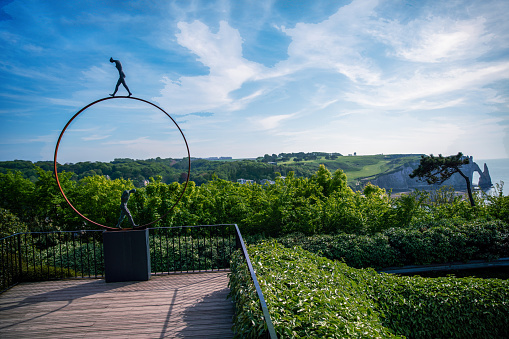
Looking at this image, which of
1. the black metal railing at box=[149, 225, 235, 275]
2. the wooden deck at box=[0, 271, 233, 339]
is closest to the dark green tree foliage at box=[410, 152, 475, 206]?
the black metal railing at box=[149, 225, 235, 275]

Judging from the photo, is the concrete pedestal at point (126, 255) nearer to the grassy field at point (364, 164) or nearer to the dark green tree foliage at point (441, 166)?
the dark green tree foliage at point (441, 166)

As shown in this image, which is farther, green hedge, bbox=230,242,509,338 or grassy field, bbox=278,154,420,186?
grassy field, bbox=278,154,420,186

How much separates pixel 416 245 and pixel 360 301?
494 cm

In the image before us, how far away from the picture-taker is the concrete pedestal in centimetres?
456

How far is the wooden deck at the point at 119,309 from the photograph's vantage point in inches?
128

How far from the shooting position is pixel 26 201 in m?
10.4

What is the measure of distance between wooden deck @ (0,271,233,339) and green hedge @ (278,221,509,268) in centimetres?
379

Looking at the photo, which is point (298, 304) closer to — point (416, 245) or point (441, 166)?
point (416, 245)

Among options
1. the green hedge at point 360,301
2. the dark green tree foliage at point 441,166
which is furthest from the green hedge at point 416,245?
the dark green tree foliage at point 441,166

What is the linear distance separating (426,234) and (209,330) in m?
7.27

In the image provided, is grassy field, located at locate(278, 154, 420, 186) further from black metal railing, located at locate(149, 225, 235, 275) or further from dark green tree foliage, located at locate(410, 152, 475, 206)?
black metal railing, located at locate(149, 225, 235, 275)

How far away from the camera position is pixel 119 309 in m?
3.75

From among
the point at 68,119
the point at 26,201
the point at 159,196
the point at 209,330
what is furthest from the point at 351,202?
the point at 26,201

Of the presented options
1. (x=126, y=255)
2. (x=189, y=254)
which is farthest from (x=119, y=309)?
(x=189, y=254)
